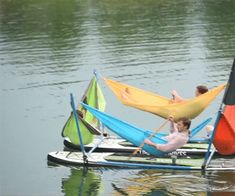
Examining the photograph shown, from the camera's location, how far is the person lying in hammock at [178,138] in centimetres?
1521

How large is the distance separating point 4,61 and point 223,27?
13.1m

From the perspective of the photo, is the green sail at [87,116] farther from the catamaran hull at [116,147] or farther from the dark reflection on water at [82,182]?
the dark reflection on water at [82,182]

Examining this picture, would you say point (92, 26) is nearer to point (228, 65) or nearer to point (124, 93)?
point (228, 65)

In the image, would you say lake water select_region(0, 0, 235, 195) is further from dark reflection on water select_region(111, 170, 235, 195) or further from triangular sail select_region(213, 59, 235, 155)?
triangular sail select_region(213, 59, 235, 155)

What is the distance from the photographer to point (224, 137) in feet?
49.4

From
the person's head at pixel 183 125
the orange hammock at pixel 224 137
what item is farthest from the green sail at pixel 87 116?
the orange hammock at pixel 224 137

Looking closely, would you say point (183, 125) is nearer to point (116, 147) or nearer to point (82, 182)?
point (116, 147)

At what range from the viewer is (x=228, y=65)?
2664 cm

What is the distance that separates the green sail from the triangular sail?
331 centimetres

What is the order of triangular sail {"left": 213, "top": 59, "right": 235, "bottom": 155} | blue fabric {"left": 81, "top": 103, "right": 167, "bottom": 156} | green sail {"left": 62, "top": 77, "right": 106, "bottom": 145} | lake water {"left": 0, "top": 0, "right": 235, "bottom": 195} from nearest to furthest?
triangular sail {"left": 213, "top": 59, "right": 235, "bottom": 155}, lake water {"left": 0, "top": 0, "right": 235, "bottom": 195}, blue fabric {"left": 81, "top": 103, "right": 167, "bottom": 156}, green sail {"left": 62, "top": 77, "right": 106, "bottom": 145}

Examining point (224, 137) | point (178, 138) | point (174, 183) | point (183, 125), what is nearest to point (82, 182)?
point (174, 183)

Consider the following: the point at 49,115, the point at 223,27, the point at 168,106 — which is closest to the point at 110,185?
the point at 168,106

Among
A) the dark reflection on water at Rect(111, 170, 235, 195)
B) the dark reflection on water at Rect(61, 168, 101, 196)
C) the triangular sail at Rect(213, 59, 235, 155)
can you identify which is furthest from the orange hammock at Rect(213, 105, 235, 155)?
the dark reflection on water at Rect(61, 168, 101, 196)

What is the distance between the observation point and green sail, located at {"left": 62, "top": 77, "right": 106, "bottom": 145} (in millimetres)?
16500
